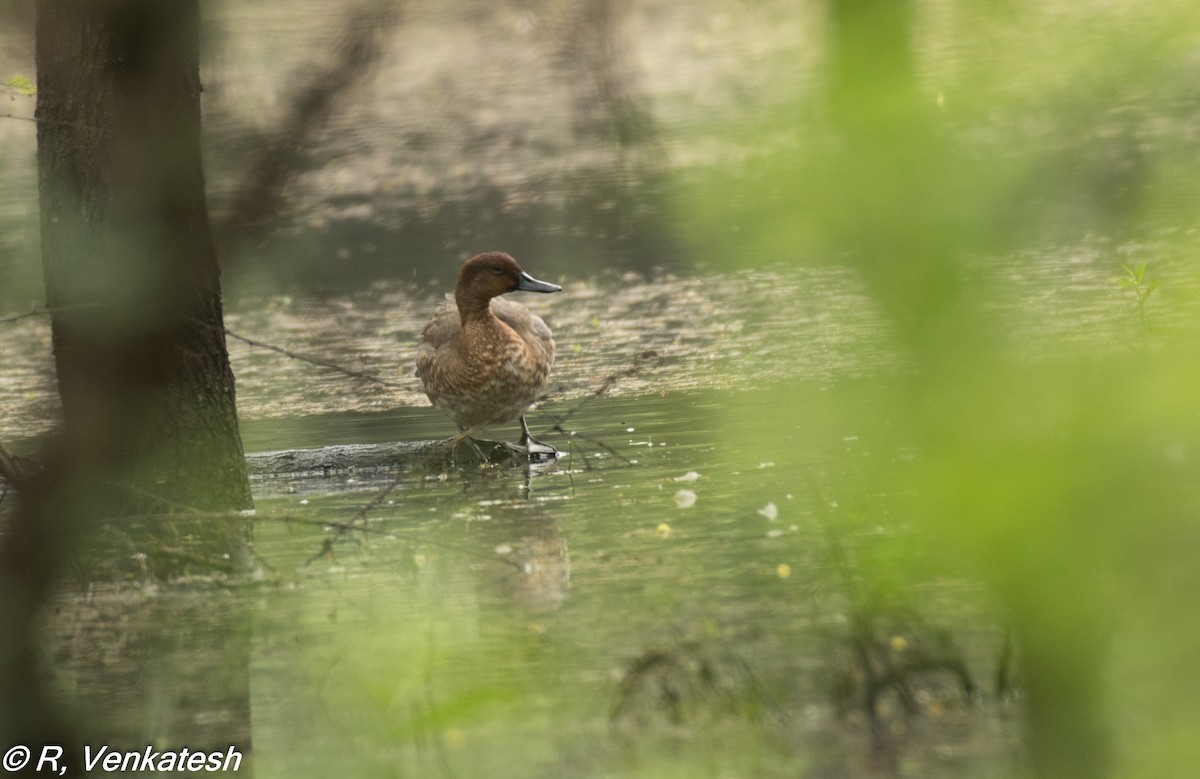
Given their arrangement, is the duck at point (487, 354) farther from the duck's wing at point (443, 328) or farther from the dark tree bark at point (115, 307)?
the dark tree bark at point (115, 307)

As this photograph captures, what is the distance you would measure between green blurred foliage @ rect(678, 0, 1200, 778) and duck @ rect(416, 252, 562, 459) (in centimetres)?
750

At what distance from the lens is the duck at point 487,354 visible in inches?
363

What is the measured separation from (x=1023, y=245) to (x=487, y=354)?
8037 millimetres

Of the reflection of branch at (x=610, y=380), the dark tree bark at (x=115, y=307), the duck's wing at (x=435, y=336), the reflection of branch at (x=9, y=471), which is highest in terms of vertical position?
the dark tree bark at (x=115, y=307)

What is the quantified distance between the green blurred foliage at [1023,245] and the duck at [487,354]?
7.50 metres

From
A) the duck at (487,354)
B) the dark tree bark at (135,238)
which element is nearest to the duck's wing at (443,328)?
the duck at (487,354)

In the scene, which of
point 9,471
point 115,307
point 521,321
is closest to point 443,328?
point 521,321

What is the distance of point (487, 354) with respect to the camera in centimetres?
923

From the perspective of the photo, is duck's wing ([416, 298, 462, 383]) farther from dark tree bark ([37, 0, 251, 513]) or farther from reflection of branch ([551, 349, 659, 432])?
dark tree bark ([37, 0, 251, 513])

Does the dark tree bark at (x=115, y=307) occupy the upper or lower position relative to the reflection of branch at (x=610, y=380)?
upper

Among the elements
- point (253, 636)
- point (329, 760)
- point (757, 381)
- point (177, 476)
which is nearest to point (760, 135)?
point (329, 760)

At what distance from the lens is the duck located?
30.2 ft

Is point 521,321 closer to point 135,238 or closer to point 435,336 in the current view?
point 435,336

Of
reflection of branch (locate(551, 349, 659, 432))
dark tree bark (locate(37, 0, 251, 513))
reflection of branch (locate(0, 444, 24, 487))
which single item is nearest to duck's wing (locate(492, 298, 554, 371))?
reflection of branch (locate(551, 349, 659, 432))
